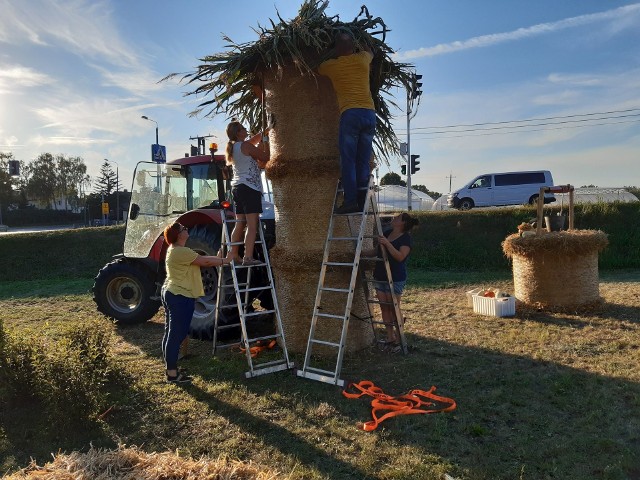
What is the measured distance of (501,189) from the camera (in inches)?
1009

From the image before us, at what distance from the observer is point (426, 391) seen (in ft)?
16.4

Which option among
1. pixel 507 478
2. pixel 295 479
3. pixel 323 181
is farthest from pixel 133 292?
pixel 507 478

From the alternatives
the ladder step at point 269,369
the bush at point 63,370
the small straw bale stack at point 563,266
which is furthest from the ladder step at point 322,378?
the small straw bale stack at point 563,266

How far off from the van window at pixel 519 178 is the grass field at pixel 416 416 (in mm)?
19282

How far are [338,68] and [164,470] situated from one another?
4.38m

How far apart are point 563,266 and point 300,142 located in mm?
4759

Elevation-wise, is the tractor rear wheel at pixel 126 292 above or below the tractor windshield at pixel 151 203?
below

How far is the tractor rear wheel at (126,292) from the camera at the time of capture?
8.54 metres

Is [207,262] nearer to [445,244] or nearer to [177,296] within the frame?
[177,296]

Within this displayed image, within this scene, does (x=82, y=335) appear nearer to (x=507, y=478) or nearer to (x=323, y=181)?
(x=323, y=181)

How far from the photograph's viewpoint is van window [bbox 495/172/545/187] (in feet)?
82.8

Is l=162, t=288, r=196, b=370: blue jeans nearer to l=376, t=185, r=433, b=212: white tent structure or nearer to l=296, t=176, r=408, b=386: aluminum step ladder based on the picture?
l=296, t=176, r=408, b=386: aluminum step ladder

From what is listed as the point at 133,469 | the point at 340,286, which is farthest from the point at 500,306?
the point at 133,469

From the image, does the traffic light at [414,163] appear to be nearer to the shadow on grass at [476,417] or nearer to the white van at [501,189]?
the white van at [501,189]
